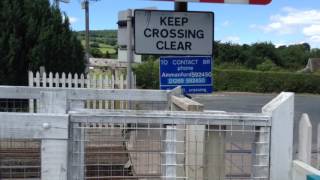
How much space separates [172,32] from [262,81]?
40.2 metres

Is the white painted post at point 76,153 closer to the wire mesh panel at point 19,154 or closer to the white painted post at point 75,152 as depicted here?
the white painted post at point 75,152

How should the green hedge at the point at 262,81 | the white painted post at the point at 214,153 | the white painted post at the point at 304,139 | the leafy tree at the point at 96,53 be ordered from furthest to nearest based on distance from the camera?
the leafy tree at the point at 96,53 < the green hedge at the point at 262,81 < the white painted post at the point at 304,139 < the white painted post at the point at 214,153

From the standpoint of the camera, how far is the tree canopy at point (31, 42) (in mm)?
15123

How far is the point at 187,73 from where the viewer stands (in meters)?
6.87

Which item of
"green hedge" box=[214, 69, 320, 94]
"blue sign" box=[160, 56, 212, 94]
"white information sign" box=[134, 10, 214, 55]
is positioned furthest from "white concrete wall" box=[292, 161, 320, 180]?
"green hedge" box=[214, 69, 320, 94]

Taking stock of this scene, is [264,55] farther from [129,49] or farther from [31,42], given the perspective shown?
[129,49]

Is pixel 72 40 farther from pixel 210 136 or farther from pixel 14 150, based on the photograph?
pixel 210 136

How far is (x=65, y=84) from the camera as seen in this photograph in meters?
13.1

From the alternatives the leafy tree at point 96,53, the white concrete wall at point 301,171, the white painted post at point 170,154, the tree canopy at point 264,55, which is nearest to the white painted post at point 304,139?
the white concrete wall at point 301,171

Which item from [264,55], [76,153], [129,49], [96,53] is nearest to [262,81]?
[264,55]

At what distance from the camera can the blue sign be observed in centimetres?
679

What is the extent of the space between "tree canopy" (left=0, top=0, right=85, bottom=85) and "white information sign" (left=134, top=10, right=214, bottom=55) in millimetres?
10198

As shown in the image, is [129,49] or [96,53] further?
[96,53]

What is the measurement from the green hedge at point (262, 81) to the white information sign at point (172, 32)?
39193 millimetres
